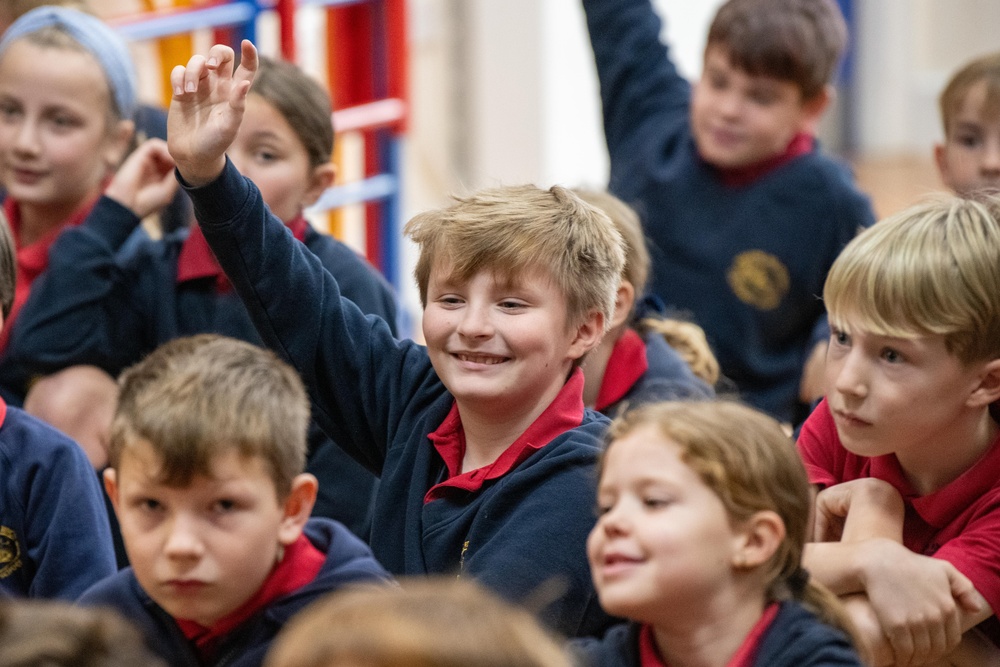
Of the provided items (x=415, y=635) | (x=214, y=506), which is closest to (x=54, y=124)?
(x=214, y=506)

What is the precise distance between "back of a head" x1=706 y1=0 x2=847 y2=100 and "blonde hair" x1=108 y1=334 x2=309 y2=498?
170cm

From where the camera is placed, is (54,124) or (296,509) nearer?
(296,509)

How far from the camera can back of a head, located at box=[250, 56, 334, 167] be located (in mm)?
2521

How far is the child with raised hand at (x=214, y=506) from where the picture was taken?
4.95ft

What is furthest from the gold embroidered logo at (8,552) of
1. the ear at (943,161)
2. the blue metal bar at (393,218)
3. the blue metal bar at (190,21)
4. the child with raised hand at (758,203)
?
the blue metal bar at (393,218)

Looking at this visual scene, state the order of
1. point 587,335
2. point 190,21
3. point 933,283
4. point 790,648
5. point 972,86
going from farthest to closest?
point 190,21, point 972,86, point 587,335, point 933,283, point 790,648

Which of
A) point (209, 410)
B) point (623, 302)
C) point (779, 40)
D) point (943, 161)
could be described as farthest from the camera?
point (779, 40)

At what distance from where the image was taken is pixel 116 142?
270 cm

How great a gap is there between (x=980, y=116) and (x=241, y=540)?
5.87 ft

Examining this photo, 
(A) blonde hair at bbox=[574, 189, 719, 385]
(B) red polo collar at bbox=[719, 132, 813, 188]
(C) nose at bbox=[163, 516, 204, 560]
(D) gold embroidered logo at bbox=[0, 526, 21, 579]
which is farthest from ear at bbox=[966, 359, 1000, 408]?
(B) red polo collar at bbox=[719, 132, 813, 188]

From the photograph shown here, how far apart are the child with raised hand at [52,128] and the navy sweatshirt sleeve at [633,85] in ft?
3.75

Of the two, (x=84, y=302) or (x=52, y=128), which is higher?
(x=52, y=128)

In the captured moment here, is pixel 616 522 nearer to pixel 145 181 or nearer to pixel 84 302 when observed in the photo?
pixel 84 302

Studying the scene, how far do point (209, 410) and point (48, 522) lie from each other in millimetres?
460
